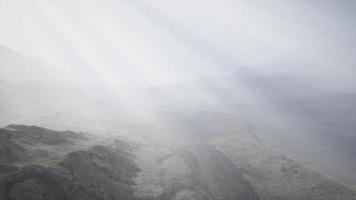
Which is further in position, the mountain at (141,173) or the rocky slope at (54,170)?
the mountain at (141,173)

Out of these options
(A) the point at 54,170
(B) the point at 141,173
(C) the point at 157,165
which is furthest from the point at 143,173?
(A) the point at 54,170

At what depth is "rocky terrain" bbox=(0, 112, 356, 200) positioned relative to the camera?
75.6 feet

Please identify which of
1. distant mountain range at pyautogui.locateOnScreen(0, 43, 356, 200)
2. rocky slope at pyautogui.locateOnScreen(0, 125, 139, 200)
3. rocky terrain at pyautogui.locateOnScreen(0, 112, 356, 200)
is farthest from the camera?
distant mountain range at pyautogui.locateOnScreen(0, 43, 356, 200)

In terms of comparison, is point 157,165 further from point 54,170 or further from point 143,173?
point 54,170

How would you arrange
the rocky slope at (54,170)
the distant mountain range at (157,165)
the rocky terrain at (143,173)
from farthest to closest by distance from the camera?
the distant mountain range at (157,165)
the rocky terrain at (143,173)
the rocky slope at (54,170)

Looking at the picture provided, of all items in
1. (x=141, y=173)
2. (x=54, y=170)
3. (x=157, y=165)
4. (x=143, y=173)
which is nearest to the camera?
(x=54, y=170)

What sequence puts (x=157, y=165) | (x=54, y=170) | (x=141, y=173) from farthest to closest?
(x=157, y=165)
(x=141, y=173)
(x=54, y=170)

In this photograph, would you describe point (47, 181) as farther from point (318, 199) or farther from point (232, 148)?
point (232, 148)

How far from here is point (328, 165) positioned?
317 feet

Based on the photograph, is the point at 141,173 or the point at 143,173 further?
the point at 143,173

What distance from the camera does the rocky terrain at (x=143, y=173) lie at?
23.0 m

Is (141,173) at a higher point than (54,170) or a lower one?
lower

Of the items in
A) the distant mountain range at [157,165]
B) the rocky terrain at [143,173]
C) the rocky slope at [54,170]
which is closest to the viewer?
the rocky slope at [54,170]

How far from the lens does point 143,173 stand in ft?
128
